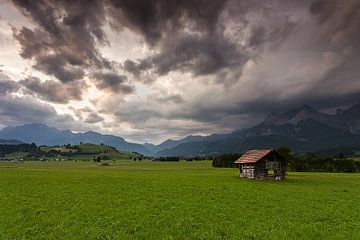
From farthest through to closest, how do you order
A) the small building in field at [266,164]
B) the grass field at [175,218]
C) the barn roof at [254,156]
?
1. the small building in field at [266,164]
2. the barn roof at [254,156]
3. the grass field at [175,218]

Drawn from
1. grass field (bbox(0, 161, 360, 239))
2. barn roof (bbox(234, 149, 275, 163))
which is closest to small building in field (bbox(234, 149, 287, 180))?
barn roof (bbox(234, 149, 275, 163))

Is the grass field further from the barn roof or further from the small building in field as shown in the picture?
the small building in field

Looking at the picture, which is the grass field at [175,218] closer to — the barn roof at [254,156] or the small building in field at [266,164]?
the barn roof at [254,156]

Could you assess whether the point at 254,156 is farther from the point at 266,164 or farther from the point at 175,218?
the point at 175,218

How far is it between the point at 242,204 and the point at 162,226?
11.3m

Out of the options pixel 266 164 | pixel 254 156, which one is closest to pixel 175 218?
pixel 266 164

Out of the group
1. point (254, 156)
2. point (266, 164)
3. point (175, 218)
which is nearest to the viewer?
point (175, 218)

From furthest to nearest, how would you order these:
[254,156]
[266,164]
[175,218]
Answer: [254,156] < [266,164] < [175,218]

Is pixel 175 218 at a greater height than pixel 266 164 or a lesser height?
lesser

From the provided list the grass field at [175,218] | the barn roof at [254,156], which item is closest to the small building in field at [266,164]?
the barn roof at [254,156]

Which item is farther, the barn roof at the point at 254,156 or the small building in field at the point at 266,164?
the small building in field at the point at 266,164

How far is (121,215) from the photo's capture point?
835 inches

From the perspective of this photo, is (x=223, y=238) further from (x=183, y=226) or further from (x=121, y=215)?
(x=121, y=215)

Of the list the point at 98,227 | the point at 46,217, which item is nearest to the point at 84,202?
the point at 46,217
